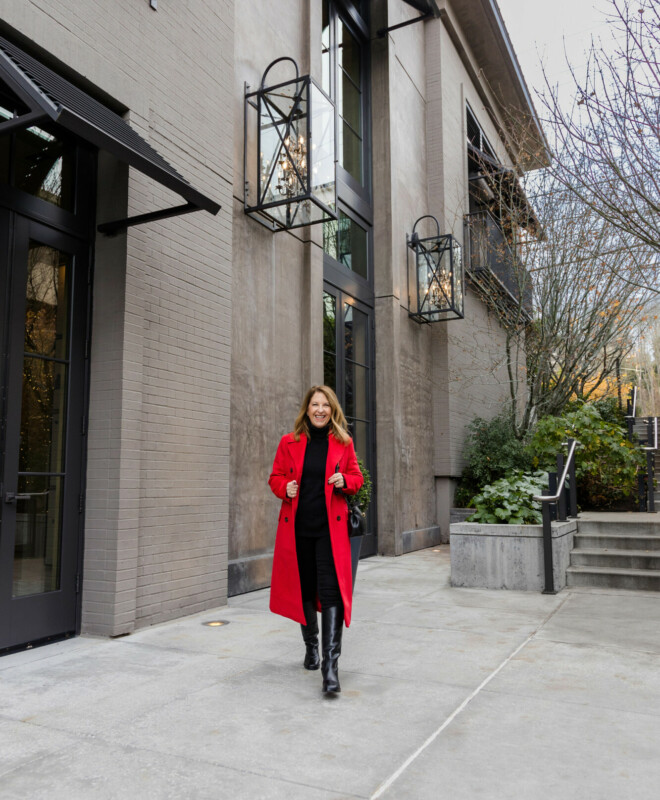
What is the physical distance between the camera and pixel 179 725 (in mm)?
3465

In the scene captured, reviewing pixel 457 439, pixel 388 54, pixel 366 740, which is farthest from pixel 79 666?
pixel 388 54

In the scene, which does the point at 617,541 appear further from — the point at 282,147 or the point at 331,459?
the point at 282,147

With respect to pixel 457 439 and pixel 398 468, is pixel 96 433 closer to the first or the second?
pixel 398 468

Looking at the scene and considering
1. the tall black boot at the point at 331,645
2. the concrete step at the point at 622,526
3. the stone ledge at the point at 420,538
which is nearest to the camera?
the tall black boot at the point at 331,645

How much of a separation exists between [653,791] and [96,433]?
446 centimetres

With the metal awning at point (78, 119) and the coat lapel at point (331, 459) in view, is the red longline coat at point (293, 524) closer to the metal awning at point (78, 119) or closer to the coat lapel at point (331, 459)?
the coat lapel at point (331, 459)

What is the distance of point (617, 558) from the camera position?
804 cm

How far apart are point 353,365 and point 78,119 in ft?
24.5

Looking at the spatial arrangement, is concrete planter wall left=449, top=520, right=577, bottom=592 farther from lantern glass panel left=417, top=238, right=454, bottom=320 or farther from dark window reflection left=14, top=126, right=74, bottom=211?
lantern glass panel left=417, top=238, right=454, bottom=320

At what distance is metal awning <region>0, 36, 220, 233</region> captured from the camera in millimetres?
3959

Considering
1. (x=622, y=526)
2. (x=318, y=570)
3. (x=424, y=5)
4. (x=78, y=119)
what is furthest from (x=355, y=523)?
(x=424, y=5)

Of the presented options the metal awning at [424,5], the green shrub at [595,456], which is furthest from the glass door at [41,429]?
the metal awning at [424,5]

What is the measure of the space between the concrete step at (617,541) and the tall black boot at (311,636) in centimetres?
517

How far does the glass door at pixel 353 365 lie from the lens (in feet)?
34.3
